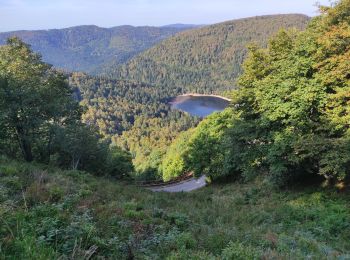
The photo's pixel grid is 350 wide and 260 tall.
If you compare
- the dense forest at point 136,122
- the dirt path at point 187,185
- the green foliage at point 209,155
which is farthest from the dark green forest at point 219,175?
the dense forest at point 136,122

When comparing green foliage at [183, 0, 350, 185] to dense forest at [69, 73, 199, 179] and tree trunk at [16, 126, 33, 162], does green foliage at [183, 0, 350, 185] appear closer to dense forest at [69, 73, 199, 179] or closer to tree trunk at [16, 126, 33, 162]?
tree trunk at [16, 126, 33, 162]

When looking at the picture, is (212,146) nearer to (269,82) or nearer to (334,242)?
(269,82)

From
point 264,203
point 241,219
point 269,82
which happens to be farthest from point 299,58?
point 241,219

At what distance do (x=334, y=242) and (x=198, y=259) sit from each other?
6.01 metres

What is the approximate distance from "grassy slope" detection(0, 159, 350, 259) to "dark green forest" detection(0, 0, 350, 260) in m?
0.03

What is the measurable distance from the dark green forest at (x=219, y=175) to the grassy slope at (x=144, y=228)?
0.03 meters

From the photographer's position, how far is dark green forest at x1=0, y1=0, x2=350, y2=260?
5.45 m

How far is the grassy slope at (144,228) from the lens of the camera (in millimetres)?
4492

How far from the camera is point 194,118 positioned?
164m

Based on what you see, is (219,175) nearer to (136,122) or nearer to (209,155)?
(209,155)

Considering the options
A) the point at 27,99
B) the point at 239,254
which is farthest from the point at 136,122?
the point at 239,254

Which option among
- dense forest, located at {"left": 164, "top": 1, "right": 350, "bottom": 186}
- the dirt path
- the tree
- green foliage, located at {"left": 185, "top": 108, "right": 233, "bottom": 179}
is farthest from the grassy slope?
the dirt path

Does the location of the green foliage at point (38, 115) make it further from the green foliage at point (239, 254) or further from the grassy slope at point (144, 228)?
the green foliage at point (239, 254)

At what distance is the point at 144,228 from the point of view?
7199 millimetres
